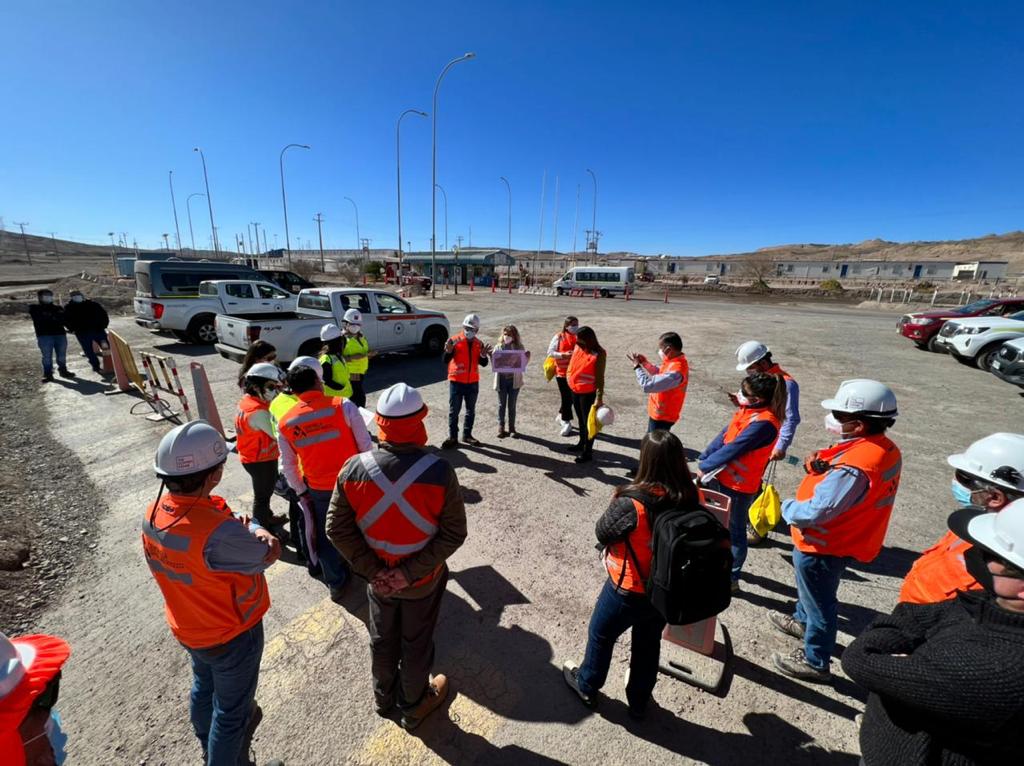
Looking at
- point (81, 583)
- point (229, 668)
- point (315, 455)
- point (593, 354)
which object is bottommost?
point (81, 583)

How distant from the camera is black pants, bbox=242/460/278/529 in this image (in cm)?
369

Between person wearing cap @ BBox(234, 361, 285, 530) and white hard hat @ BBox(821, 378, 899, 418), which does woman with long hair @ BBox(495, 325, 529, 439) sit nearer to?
person wearing cap @ BBox(234, 361, 285, 530)

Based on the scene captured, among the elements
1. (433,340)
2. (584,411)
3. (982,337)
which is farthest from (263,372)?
(982,337)

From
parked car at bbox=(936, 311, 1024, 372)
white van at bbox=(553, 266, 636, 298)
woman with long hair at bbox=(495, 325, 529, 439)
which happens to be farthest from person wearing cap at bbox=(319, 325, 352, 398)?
white van at bbox=(553, 266, 636, 298)

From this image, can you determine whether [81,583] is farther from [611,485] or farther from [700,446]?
[700,446]

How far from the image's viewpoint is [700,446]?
252 inches

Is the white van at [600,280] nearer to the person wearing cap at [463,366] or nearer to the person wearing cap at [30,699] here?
the person wearing cap at [463,366]

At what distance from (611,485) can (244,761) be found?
13.1 ft

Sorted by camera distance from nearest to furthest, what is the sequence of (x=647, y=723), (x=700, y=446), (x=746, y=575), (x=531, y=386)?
(x=647, y=723) → (x=746, y=575) → (x=700, y=446) → (x=531, y=386)

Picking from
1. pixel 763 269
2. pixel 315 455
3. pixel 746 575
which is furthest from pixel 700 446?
pixel 763 269

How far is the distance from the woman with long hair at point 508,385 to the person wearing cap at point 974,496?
4623 mm

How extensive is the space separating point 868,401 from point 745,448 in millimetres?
847

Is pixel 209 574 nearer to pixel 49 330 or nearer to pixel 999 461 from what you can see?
pixel 999 461

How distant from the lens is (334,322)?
9.79m
